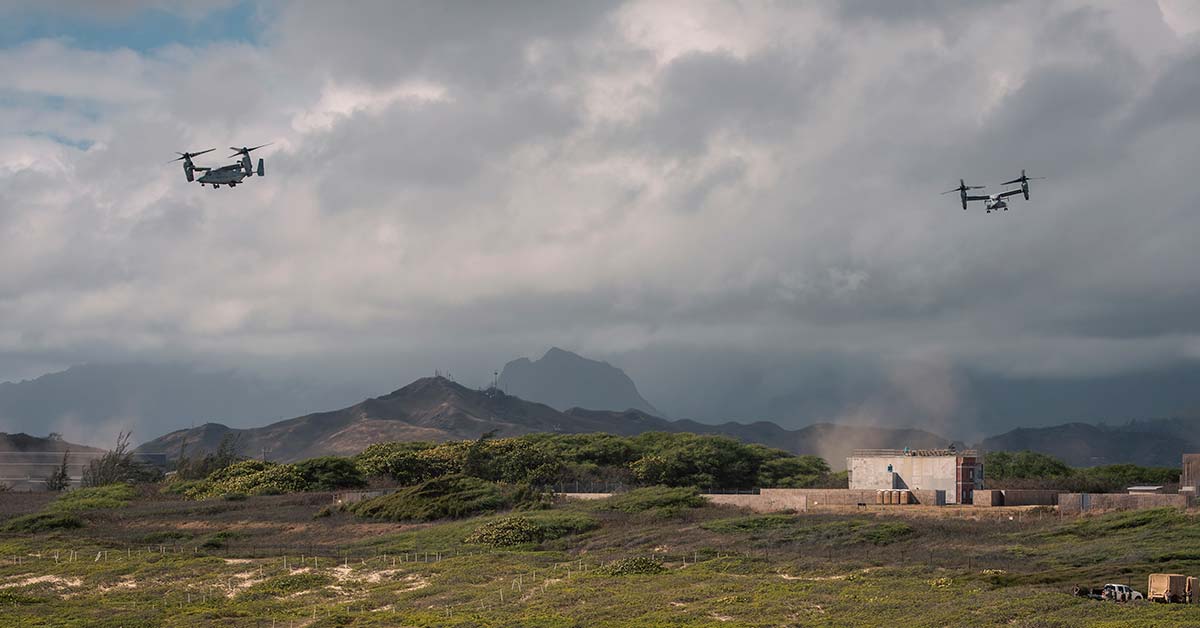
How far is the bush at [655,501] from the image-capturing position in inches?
4560

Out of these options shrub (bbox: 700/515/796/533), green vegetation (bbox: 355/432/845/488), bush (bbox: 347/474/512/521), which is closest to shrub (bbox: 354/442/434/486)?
green vegetation (bbox: 355/432/845/488)

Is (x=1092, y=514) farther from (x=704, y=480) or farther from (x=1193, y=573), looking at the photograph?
(x=704, y=480)

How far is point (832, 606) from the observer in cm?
6494

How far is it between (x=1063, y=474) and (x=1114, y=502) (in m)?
83.6

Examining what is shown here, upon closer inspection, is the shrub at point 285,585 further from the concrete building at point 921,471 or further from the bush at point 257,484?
the bush at point 257,484

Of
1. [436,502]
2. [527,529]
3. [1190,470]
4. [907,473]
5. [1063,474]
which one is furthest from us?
[1063,474]

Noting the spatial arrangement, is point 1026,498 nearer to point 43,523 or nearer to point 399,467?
point 399,467

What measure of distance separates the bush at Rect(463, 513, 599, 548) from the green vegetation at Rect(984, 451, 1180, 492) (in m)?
51.8

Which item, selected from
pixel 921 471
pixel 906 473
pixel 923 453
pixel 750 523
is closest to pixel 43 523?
pixel 750 523

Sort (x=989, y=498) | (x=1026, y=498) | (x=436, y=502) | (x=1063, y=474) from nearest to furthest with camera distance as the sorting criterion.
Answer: (x=989, y=498) → (x=1026, y=498) → (x=436, y=502) → (x=1063, y=474)

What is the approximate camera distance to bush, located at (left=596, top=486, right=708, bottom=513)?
116m

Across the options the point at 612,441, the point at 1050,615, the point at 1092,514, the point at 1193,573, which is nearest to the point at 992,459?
the point at 612,441

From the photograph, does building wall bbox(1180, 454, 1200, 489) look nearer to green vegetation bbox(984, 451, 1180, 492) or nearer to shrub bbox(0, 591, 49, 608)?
green vegetation bbox(984, 451, 1180, 492)

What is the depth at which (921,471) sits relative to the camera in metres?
118
